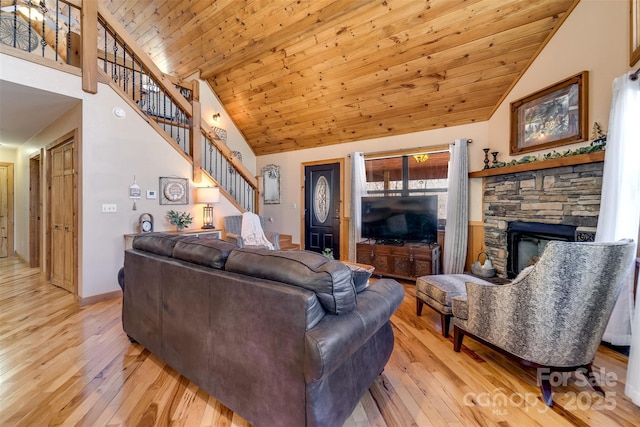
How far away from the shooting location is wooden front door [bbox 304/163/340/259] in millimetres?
5453

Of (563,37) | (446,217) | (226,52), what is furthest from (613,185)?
(226,52)

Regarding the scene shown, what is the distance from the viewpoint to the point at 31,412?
1.52 metres

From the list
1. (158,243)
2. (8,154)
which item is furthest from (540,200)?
(8,154)

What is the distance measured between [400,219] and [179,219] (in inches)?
129

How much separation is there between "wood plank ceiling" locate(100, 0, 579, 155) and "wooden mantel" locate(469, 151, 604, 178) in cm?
97

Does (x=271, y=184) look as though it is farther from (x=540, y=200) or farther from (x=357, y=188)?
(x=540, y=200)

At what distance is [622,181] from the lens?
83.9 inches

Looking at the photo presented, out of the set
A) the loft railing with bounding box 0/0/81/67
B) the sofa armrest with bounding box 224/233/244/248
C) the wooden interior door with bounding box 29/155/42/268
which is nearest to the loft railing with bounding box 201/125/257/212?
the sofa armrest with bounding box 224/233/244/248

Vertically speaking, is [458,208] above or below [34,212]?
above

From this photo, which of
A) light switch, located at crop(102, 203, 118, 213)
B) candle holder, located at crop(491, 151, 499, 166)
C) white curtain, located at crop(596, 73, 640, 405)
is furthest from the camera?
candle holder, located at crop(491, 151, 499, 166)

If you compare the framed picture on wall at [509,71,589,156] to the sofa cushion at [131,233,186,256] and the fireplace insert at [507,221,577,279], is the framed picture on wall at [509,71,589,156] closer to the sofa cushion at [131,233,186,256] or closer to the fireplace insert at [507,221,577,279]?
the fireplace insert at [507,221,577,279]

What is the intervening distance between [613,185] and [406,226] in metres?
2.29

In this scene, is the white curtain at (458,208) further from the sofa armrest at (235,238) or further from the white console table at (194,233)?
the white console table at (194,233)

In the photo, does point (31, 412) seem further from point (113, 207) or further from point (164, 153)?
point (164, 153)
